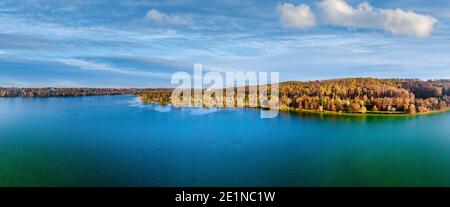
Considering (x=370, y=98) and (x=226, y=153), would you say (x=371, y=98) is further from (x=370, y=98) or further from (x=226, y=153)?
(x=226, y=153)

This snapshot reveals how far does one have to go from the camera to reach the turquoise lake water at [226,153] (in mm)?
9875

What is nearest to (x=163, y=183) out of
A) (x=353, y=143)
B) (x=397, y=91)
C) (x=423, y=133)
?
(x=353, y=143)

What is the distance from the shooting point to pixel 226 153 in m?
13.0

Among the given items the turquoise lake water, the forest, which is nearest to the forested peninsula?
the forest

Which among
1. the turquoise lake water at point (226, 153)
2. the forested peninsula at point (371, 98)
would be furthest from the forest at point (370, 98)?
the turquoise lake water at point (226, 153)

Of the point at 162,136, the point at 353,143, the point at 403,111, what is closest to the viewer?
the point at 353,143

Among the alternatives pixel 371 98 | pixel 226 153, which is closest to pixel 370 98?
pixel 371 98

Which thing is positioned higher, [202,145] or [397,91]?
[397,91]

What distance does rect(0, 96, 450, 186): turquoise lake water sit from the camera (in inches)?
389

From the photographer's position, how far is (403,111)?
2789 cm

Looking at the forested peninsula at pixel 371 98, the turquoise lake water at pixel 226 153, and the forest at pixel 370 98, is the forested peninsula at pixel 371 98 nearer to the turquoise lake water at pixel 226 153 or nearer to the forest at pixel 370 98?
the forest at pixel 370 98

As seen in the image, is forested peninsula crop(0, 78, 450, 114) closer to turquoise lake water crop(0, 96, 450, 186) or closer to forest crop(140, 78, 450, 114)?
forest crop(140, 78, 450, 114)
